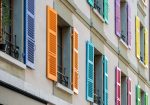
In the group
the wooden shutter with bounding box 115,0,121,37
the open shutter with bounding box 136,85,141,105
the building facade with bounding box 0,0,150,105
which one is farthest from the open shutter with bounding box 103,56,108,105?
the open shutter with bounding box 136,85,141,105

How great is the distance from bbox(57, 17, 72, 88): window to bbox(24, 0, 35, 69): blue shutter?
269 cm

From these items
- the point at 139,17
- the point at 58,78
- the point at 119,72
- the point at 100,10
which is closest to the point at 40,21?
the point at 58,78

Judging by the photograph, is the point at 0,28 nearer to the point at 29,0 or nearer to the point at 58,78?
the point at 29,0

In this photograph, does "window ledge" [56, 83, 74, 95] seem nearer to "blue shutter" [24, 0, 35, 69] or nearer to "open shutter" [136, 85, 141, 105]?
"blue shutter" [24, 0, 35, 69]

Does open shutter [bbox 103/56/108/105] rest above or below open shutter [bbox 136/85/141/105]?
below

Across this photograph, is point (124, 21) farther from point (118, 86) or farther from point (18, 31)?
point (18, 31)

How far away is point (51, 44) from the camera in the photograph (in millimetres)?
16828

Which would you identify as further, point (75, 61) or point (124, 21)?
point (124, 21)

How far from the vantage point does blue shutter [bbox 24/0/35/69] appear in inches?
591

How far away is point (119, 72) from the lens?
951 inches

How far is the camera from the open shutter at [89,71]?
19889 millimetres

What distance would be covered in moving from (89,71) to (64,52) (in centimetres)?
188

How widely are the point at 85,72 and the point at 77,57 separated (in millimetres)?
1021

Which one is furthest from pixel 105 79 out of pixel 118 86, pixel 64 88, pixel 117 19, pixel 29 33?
pixel 29 33
